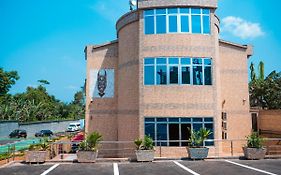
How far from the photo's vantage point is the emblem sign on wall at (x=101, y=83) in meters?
23.5

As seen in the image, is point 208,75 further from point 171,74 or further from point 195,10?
point 195,10

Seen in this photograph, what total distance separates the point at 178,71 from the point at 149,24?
3879mm

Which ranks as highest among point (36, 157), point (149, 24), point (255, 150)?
point (149, 24)

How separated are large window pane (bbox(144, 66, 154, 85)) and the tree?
52.8 m

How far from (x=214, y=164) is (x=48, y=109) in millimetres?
Result: 55188

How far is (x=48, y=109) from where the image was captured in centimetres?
6481

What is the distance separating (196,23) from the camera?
1995 centimetres

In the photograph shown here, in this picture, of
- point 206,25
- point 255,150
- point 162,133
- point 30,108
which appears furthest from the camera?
point 30,108

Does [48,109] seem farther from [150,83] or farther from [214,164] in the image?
[214,164]

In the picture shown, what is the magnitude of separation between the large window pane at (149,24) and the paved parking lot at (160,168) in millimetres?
8998

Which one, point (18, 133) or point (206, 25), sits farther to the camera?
point (18, 133)

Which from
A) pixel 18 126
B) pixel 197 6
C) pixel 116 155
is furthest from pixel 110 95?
pixel 18 126

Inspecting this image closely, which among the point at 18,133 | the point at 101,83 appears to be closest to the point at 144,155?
the point at 101,83

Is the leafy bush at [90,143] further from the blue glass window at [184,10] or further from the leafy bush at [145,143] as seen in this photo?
the blue glass window at [184,10]
